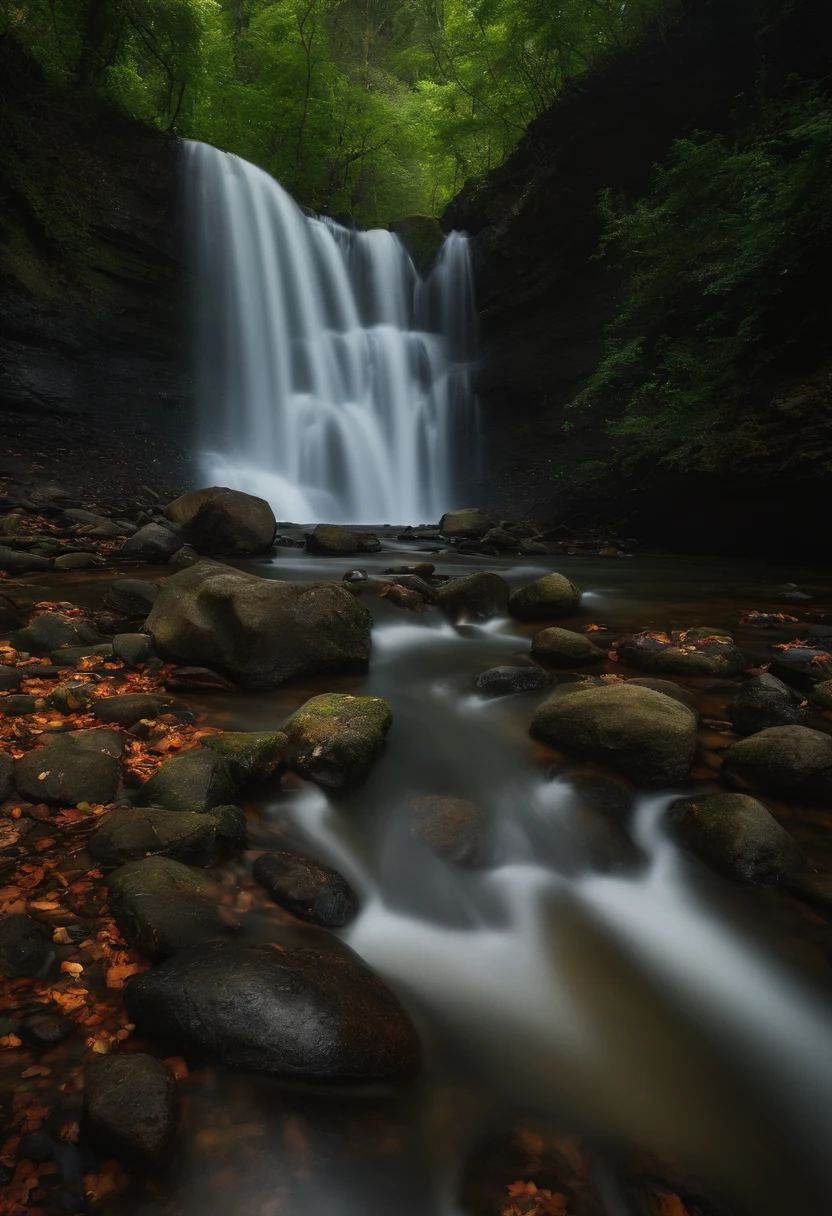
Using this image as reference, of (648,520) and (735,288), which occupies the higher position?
(735,288)

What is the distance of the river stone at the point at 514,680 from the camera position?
4832 millimetres

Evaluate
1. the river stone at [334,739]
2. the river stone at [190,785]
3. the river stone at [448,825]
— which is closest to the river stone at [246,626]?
the river stone at [334,739]

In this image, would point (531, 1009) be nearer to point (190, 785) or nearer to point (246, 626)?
point (190, 785)

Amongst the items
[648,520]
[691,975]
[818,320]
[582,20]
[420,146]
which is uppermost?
[420,146]

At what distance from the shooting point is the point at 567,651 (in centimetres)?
528

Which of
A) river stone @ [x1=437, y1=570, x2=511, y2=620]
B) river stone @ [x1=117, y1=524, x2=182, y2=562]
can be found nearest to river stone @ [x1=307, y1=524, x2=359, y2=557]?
river stone @ [x1=117, y1=524, x2=182, y2=562]

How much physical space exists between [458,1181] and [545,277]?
805 inches

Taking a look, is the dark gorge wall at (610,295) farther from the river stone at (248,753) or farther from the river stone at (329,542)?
the river stone at (248,753)

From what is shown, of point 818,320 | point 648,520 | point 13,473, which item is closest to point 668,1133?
point 818,320

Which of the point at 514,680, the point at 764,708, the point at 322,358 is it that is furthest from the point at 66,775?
the point at 322,358

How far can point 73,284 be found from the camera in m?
14.4

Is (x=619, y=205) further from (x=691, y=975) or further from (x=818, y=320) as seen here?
(x=691, y=975)

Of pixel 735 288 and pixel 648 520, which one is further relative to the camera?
pixel 648 520

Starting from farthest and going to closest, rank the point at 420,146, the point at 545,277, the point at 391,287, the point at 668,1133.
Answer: the point at 420,146, the point at 391,287, the point at 545,277, the point at 668,1133
